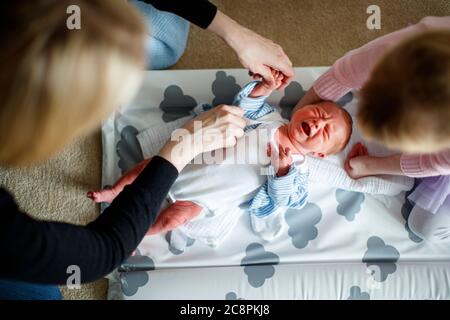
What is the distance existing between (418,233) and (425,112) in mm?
600

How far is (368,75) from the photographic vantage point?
100 cm

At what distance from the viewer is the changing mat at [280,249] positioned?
1.11 m

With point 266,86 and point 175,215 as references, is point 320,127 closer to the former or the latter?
point 266,86

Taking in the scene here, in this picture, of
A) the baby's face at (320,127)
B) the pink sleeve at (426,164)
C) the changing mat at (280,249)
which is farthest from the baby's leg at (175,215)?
the pink sleeve at (426,164)

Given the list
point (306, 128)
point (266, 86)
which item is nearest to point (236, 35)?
point (266, 86)

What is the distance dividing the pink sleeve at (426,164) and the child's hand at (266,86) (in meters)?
0.38

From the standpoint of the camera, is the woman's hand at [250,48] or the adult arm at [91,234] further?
the woman's hand at [250,48]

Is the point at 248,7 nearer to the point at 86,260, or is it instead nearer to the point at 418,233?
the point at 418,233

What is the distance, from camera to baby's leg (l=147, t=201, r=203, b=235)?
108cm

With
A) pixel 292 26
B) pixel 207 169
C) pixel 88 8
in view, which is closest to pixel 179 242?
pixel 207 169

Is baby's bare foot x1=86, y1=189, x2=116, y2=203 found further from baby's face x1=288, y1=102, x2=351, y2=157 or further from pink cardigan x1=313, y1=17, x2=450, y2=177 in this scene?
pink cardigan x1=313, y1=17, x2=450, y2=177

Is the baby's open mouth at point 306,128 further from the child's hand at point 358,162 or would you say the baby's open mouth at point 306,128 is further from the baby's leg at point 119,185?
the baby's leg at point 119,185

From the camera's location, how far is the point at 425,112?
2.21ft

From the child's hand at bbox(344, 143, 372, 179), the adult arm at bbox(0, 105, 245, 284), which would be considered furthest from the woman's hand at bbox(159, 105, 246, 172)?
the child's hand at bbox(344, 143, 372, 179)
